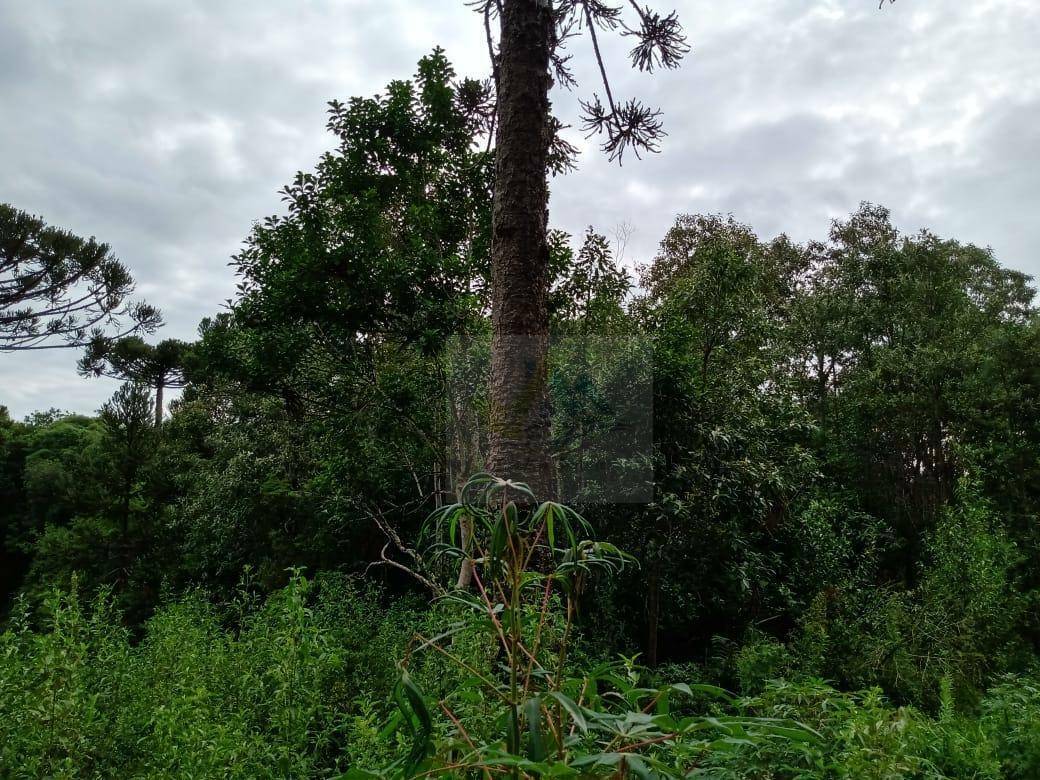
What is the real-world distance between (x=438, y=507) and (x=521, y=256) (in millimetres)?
1170

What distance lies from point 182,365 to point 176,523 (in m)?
8.89

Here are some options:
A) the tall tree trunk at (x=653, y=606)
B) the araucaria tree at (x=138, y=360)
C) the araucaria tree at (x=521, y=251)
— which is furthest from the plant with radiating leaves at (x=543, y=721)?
the araucaria tree at (x=138, y=360)

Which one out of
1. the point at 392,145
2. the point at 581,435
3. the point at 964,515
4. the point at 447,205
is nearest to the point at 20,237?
the point at 392,145

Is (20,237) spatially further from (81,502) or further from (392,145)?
(392,145)

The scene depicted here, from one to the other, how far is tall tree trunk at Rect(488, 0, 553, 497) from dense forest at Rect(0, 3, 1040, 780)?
95mm

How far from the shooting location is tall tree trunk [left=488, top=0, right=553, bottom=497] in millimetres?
2500

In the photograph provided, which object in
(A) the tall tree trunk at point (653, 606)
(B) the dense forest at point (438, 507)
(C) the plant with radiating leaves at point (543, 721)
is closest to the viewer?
(C) the plant with radiating leaves at point (543, 721)

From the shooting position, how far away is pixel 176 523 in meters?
7.84

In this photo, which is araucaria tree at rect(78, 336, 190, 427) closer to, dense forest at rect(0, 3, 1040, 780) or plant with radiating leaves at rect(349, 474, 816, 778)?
dense forest at rect(0, 3, 1040, 780)

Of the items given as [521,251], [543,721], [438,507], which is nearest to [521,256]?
[521,251]

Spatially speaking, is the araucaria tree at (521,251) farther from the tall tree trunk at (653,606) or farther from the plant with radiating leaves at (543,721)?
the tall tree trunk at (653,606)

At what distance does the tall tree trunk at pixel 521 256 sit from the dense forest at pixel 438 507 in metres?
0.09

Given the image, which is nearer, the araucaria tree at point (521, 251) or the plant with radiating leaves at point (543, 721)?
the plant with radiating leaves at point (543, 721)

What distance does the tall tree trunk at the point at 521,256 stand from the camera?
250cm
